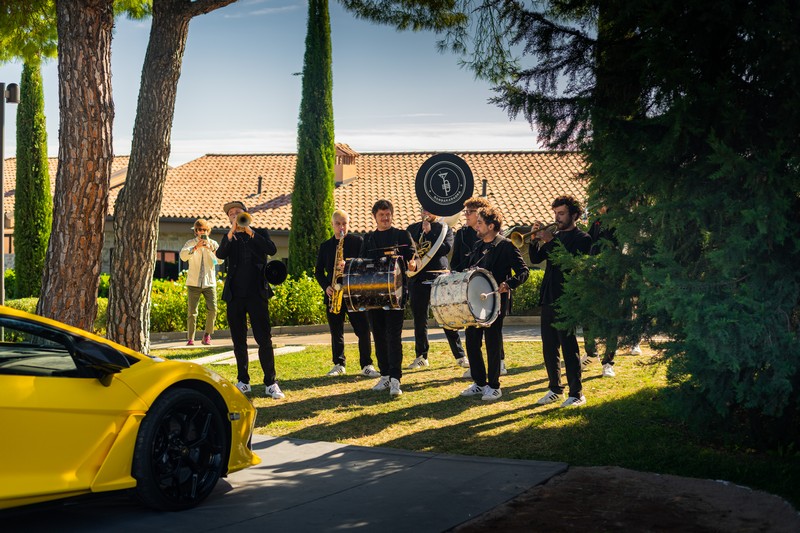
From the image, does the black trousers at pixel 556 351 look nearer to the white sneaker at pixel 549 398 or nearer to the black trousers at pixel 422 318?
the white sneaker at pixel 549 398

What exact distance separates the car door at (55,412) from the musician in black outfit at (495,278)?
16.5ft

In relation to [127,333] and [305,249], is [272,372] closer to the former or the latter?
[127,333]

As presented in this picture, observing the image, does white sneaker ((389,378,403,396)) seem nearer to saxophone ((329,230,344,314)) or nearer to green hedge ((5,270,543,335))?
saxophone ((329,230,344,314))

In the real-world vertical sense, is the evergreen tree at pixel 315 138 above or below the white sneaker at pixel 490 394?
above

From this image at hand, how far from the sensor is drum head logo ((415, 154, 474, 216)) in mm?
13102

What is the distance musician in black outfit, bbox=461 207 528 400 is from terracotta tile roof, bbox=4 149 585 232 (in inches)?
839

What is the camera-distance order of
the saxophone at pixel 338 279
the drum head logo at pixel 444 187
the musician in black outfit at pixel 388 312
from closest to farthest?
the musician in black outfit at pixel 388 312 < the saxophone at pixel 338 279 < the drum head logo at pixel 444 187

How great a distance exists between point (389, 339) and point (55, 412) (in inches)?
218

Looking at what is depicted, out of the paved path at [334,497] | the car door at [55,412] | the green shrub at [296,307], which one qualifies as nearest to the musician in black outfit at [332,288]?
the paved path at [334,497]

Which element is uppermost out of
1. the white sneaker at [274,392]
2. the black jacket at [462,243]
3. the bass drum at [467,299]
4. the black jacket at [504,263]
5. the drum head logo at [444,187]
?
the drum head logo at [444,187]

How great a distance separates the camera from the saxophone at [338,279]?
1116 cm

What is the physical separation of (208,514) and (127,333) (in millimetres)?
5108

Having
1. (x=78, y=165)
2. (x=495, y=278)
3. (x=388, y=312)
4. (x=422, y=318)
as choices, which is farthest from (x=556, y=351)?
(x=78, y=165)

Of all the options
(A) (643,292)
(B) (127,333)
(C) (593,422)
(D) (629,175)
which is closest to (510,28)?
(D) (629,175)
